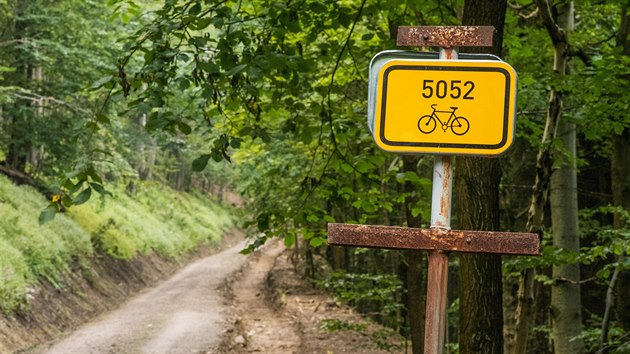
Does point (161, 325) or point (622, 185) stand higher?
point (622, 185)

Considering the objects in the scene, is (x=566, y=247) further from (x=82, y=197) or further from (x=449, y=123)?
(x=449, y=123)

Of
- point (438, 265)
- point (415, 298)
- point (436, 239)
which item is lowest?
point (415, 298)

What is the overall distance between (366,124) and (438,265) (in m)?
4.52

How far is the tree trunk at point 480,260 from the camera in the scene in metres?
5.30

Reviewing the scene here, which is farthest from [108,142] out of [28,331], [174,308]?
[28,331]

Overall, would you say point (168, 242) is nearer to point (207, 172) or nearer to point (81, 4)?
point (81, 4)

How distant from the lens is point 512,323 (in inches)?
444

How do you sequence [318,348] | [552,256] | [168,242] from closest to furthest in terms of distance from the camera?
[552,256] < [318,348] < [168,242]

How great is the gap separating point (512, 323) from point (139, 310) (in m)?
11.0

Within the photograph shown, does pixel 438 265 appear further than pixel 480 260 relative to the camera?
No

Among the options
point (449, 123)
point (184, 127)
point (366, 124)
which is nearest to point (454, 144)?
point (449, 123)

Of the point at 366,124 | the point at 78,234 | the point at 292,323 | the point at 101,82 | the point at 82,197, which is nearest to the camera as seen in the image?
the point at 82,197

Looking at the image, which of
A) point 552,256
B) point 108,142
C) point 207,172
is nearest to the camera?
point 552,256

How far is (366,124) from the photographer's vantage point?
293 inches
